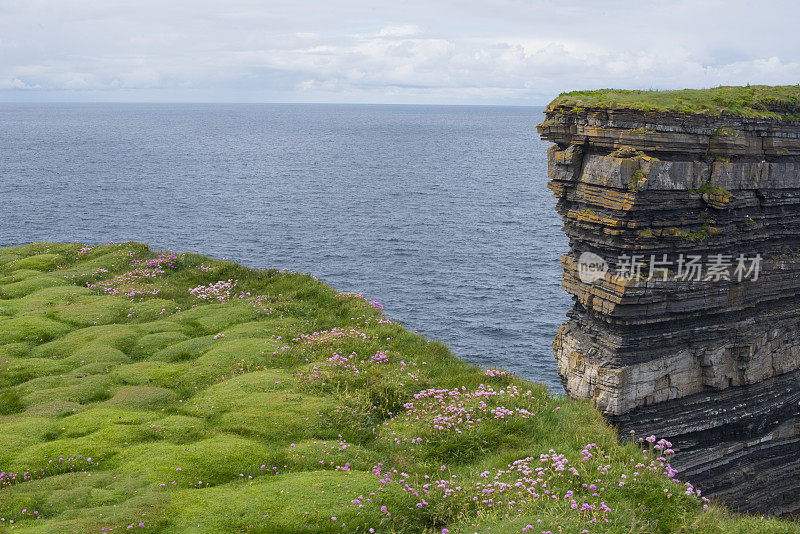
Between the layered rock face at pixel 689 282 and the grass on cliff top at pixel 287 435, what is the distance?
851cm

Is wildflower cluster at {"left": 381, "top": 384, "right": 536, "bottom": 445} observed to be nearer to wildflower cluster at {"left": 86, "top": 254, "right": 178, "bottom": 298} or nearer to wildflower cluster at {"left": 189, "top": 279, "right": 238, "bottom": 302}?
wildflower cluster at {"left": 189, "top": 279, "right": 238, "bottom": 302}

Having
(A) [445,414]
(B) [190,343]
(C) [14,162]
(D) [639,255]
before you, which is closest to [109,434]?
(B) [190,343]

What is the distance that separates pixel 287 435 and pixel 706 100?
76.8ft

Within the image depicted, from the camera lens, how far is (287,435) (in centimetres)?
1603

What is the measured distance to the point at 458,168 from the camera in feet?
490

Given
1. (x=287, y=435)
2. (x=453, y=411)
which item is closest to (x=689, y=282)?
(x=453, y=411)

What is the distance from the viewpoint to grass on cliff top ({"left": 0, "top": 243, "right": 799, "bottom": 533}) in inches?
493

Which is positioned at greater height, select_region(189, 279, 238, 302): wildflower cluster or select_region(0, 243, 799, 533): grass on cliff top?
select_region(189, 279, 238, 302): wildflower cluster

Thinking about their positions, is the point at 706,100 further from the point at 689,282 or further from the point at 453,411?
the point at 453,411

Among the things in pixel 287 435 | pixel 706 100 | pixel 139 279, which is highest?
pixel 706 100

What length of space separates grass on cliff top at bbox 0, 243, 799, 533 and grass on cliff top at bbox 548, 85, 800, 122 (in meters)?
13.1

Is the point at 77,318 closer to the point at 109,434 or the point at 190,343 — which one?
the point at 190,343

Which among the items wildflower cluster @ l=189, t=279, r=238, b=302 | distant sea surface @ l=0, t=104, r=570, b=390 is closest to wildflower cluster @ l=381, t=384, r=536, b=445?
wildflower cluster @ l=189, t=279, r=238, b=302

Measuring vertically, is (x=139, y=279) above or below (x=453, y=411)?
above
